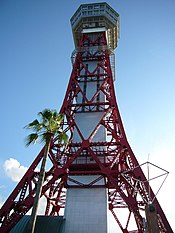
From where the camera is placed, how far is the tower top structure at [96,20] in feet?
103

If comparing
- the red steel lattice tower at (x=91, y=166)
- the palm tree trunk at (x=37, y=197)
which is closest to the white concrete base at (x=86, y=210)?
the red steel lattice tower at (x=91, y=166)

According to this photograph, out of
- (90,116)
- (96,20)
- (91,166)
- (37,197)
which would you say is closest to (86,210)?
(91,166)

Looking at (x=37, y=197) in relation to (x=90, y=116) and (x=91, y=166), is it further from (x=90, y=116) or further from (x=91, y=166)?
(x=90, y=116)

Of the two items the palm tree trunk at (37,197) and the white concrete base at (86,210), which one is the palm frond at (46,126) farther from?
the white concrete base at (86,210)

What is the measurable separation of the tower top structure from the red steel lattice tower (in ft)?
1.43

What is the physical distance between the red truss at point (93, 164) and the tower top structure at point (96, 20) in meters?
4.68

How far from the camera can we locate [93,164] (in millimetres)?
20047

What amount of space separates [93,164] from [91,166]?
36 centimetres

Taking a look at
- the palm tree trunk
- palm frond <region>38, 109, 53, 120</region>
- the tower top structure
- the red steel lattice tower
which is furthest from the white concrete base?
the tower top structure

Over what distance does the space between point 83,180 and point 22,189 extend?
5439 millimetres

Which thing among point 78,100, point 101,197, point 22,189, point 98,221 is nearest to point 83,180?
point 101,197

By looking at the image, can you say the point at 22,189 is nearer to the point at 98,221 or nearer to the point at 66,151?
the point at 66,151

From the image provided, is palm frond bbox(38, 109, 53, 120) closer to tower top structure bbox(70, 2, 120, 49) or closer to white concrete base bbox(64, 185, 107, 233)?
white concrete base bbox(64, 185, 107, 233)

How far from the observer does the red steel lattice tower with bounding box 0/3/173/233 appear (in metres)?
17.0
